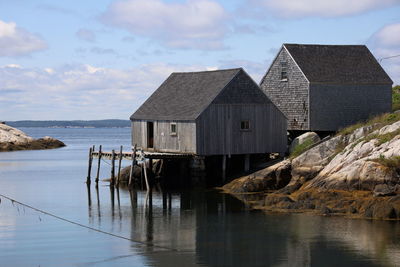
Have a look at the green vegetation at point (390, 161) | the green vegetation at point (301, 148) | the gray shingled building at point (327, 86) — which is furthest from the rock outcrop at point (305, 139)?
the green vegetation at point (390, 161)

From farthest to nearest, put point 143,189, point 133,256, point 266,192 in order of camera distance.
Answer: point 143,189 < point 266,192 < point 133,256

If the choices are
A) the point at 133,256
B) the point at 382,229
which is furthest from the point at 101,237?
the point at 382,229

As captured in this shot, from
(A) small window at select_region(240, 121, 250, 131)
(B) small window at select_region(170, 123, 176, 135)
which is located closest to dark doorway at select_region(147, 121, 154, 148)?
(B) small window at select_region(170, 123, 176, 135)

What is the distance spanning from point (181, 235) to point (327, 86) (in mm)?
19767

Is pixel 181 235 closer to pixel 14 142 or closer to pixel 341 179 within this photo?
pixel 341 179

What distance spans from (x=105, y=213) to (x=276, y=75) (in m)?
17.2

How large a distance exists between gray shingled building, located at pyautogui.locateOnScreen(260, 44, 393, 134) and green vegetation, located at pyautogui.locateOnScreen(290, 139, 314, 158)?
9.37 feet

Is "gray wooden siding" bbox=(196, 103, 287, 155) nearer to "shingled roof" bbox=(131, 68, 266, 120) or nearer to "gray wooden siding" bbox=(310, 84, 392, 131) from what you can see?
"shingled roof" bbox=(131, 68, 266, 120)

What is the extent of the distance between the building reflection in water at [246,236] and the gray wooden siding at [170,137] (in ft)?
19.0

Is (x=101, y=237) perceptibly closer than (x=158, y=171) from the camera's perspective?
Yes

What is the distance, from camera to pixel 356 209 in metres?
33.9

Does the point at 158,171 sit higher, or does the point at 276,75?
the point at 276,75

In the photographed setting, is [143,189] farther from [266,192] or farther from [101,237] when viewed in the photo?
[101,237]

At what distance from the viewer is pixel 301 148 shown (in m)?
44.2
